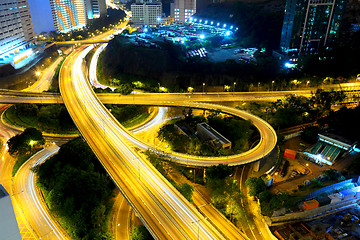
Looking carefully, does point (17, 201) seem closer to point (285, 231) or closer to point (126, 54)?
point (285, 231)

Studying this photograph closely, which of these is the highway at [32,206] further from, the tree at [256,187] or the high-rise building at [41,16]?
the high-rise building at [41,16]

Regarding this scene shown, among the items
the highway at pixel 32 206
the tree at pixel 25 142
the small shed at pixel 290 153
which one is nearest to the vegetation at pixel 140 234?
the highway at pixel 32 206

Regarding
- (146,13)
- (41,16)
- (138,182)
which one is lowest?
(138,182)

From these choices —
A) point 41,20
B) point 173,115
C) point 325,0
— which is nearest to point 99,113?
point 173,115

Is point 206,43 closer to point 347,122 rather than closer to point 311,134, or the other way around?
point 311,134

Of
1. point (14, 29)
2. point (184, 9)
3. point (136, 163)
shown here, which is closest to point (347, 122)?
point (136, 163)

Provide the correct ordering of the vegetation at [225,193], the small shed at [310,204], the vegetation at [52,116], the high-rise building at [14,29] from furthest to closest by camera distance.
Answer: the high-rise building at [14,29], the vegetation at [52,116], the small shed at [310,204], the vegetation at [225,193]

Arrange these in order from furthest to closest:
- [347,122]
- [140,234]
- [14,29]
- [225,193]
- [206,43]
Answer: [206,43] → [14,29] → [347,122] → [225,193] → [140,234]
